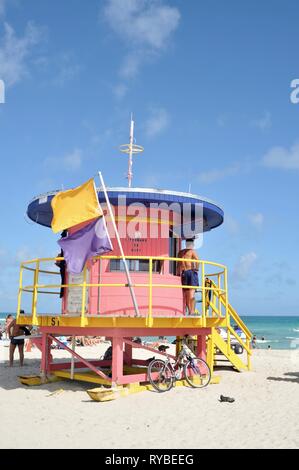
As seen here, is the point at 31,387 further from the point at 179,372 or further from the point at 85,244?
the point at 85,244

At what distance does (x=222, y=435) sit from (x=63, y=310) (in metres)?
7.14

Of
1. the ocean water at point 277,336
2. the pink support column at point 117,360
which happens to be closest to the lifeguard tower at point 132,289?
the pink support column at point 117,360

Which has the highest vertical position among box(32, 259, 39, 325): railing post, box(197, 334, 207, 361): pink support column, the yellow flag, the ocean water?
the yellow flag

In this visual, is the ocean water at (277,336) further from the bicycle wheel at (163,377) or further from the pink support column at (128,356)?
the bicycle wheel at (163,377)

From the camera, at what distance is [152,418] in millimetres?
9992

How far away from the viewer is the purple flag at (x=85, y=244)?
12.1 m

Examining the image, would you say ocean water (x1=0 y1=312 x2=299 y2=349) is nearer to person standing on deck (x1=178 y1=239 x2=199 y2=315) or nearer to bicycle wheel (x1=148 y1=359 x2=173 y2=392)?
person standing on deck (x1=178 y1=239 x2=199 y2=315)

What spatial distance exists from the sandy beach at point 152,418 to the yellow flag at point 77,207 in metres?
4.48

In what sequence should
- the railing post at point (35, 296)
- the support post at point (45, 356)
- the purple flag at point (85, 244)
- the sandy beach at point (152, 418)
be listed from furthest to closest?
the support post at point (45, 356), the railing post at point (35, 296), the purple flag at point (85, 244), the sandy beach at point (152, 418)

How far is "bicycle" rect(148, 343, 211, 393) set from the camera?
12797 mm

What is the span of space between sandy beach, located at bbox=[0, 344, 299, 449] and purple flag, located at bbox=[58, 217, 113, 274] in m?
3.46

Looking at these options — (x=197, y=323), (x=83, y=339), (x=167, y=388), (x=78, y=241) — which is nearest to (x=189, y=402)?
(x=167, y=388)

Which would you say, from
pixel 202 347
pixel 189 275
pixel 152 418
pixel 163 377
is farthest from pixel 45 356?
pixel 152 418

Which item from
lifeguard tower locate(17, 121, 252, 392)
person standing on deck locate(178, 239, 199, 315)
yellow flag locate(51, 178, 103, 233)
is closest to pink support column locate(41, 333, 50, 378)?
lifeguard tower locate(17, 121, 252, 392)
